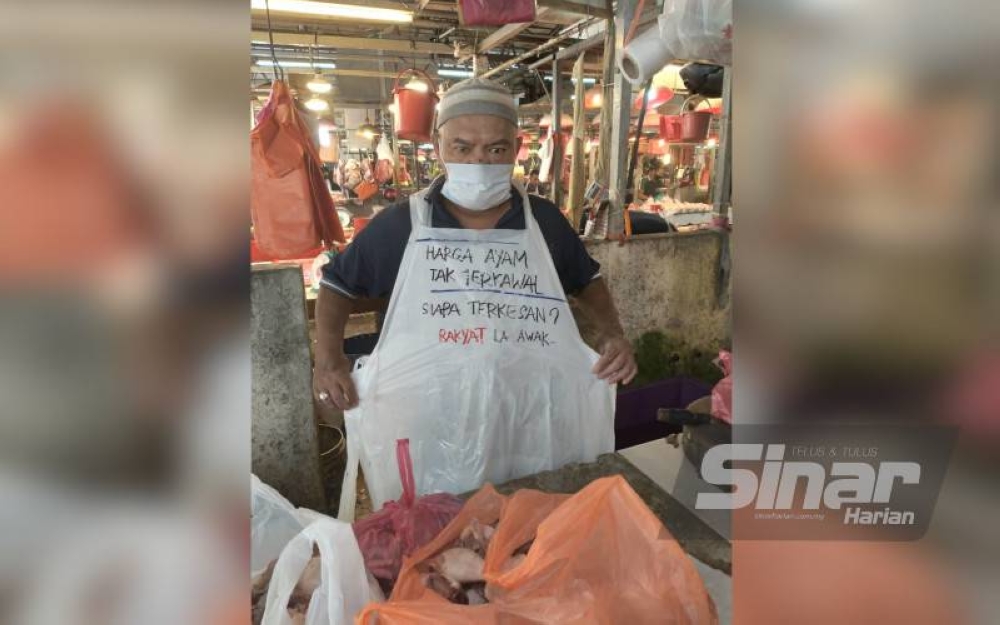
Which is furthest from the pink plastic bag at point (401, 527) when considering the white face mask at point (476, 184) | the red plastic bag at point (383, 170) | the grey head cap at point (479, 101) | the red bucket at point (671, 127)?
the red plastic bag at point (383, 170)

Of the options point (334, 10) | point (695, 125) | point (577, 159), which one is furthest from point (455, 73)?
point (334, 10)

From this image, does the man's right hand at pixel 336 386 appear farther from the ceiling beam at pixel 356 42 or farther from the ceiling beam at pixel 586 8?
the ceiling beam at pixel 356 42

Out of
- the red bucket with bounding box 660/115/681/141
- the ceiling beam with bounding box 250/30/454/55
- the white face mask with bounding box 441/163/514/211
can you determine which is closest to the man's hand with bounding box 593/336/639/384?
the white face mask with bounding box 441/163/514/211

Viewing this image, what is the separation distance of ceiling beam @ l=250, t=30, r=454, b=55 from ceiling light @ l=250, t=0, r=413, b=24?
1027 millimetres

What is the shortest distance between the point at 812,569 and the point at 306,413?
7.74 ft

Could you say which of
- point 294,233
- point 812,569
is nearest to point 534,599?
point 812,569

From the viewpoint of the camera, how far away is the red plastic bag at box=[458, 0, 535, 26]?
102 inches

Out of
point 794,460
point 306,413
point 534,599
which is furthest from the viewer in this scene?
point 306,413

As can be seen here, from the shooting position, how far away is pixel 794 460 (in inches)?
19.8

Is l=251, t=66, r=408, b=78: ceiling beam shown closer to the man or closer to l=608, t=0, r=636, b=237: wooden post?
l=608, t=0, r=636, b=237: wooden post

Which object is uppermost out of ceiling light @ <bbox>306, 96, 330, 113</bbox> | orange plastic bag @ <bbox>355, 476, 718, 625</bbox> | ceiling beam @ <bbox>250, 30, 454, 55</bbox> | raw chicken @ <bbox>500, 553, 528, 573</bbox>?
ceiling light @ <bbox>306, 96, 330, 113</bbox>

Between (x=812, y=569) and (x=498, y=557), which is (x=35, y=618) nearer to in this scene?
(x=812, y=569)

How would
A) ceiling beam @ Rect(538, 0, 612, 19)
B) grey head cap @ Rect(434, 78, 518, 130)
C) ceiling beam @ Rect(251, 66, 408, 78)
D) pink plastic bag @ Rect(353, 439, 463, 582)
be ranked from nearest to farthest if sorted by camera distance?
pink plastic bag @ Rect(353, 439, 463, 582), grey head cap @ Rect(434, 78, 518, 130), ceiling beam @ Rect(538, 0, 612, 19), ceiling beam @ Rect(251, 66, 408, 78)

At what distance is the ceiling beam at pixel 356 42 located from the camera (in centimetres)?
416
